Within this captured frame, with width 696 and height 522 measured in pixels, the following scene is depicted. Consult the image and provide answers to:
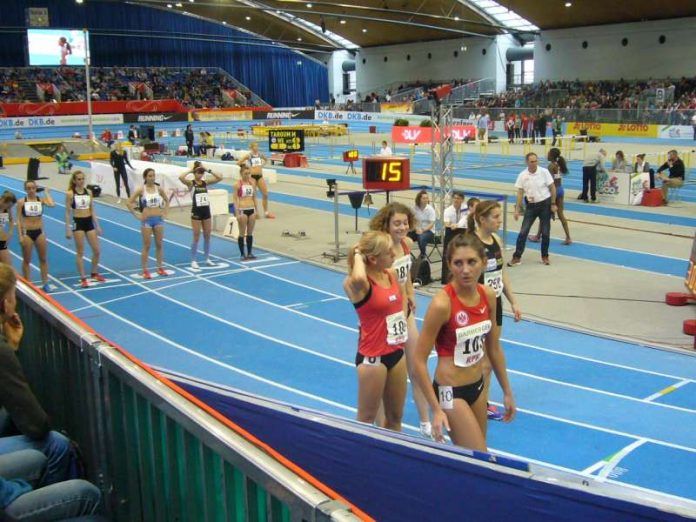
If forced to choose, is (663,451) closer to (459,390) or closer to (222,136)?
(459,390)

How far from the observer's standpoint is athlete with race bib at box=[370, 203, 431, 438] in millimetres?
6094

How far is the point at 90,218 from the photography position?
41.5 feet

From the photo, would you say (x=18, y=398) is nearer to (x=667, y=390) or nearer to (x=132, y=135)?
(x=667, y=390)

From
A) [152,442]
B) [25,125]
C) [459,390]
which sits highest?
[25,125]

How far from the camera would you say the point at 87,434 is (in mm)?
3828

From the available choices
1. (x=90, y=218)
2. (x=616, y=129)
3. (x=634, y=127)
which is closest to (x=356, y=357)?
(x=90, y=218)

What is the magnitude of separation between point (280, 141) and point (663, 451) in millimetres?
26560

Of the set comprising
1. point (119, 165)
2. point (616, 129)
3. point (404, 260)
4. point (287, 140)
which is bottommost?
point (404, 260)

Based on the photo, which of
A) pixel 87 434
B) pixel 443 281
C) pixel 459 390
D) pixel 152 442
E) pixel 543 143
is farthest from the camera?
pixel 543 143

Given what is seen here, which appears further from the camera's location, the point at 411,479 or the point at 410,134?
the point at 410,134

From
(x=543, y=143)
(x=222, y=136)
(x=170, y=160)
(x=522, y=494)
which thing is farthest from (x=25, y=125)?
(x=522, y=494)

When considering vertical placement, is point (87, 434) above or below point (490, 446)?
above

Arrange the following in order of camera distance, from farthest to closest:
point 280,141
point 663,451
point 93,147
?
1. point 93,147
2. point 280,141
3. point 663,451

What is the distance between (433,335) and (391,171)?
917cm
